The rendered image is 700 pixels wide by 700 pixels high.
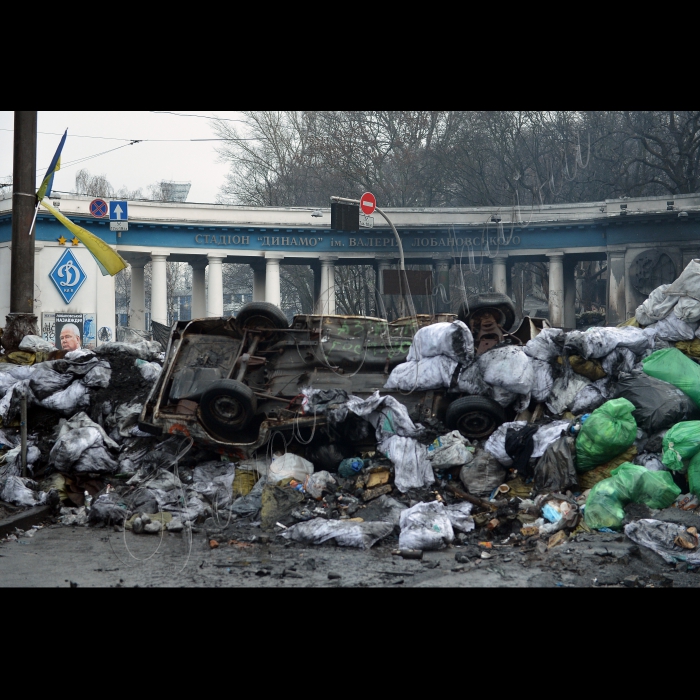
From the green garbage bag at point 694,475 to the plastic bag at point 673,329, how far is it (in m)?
2.25

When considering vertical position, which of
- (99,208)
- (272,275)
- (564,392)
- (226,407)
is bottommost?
(226,407)

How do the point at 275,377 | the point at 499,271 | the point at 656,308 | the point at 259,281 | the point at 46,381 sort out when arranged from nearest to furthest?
the point at 656,308 → the point at 275,377 → the point at 46,381 → the point at 499,271 → the point at 259,281

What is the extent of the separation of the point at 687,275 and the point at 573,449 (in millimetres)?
2805

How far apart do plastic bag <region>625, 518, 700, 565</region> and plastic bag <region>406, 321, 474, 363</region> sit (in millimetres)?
2973

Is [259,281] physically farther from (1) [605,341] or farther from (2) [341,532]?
(2) [341,532]

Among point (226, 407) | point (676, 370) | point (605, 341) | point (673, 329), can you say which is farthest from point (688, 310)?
point (226, 407)

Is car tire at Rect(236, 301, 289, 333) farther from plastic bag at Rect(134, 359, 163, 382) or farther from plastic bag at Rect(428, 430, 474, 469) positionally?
plastic bag at Rect(428, 430, 474, 469)

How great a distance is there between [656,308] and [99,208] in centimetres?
2437

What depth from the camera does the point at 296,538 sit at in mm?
6793

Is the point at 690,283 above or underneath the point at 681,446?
above

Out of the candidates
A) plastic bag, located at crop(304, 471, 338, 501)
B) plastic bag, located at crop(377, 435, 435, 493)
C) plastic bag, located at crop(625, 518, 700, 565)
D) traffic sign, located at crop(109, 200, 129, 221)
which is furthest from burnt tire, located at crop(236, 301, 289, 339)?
traffic sign, located at crop(109, 200, 129, 221)

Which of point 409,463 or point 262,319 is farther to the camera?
point 262,319

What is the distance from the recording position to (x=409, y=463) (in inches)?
308

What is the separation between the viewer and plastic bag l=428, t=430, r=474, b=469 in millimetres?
7840
